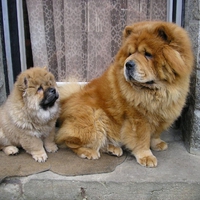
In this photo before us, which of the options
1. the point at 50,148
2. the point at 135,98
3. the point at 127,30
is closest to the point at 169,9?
the point at 127,30

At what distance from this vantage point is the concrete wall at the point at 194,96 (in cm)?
272

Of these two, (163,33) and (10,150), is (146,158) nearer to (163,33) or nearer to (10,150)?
(163,33)

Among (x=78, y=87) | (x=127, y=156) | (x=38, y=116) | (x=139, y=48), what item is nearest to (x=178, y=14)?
(x=139, y=48)

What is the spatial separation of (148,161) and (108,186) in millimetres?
462

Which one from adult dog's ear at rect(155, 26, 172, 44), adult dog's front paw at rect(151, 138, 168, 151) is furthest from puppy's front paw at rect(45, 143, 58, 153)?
adult dog's ear at rect(155, 26, 172, 44)

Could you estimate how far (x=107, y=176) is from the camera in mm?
2576

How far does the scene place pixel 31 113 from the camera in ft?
8.75

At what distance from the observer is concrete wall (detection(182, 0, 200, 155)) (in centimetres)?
272

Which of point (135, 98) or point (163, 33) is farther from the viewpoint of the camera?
point (135, 98)

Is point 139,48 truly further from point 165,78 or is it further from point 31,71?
point 31,71

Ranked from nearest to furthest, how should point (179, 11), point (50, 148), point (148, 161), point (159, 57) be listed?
1. point (159, 57)
2. point (148, 161)
3. point (50, 148)
4. point (179, 11)

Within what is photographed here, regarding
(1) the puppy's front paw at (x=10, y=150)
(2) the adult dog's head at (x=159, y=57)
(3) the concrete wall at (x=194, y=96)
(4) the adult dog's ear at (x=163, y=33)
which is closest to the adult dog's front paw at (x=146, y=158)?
(3) the concrete wall at (x=194, y=96)

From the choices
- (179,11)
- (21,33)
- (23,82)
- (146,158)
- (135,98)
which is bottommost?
(146,158)

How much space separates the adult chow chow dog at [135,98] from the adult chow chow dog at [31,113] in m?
0.24
